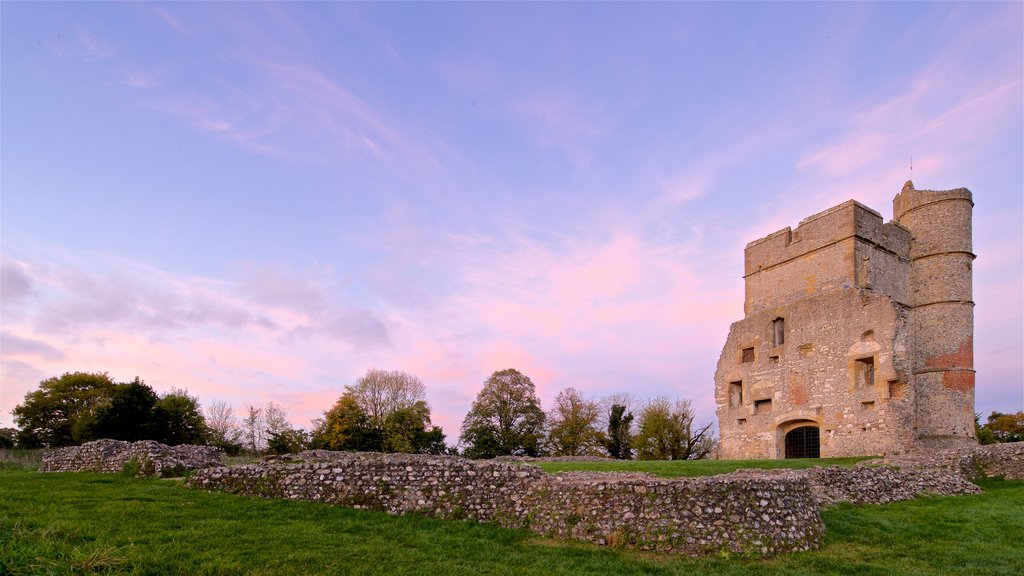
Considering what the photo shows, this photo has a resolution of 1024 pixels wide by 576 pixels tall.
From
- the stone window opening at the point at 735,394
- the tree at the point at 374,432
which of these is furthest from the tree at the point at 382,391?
the stone window opening at the point at 735,394

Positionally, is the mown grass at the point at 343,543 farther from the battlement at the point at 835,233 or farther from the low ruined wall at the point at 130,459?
the battlement at the point at 835,233

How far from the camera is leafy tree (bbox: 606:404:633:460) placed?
40.9 metres

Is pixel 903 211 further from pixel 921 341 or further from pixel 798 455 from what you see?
pixel 798 455

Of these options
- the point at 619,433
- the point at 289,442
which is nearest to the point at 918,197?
the point at 619,433

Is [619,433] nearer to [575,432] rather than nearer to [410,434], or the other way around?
[575,432]

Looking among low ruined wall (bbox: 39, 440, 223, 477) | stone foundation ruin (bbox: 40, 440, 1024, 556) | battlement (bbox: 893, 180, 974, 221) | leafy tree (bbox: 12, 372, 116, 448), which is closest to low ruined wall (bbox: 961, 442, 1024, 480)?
stone foundation ruin (bbox: 40, 440, 1024, 556)

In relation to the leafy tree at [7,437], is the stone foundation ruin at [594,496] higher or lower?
higher

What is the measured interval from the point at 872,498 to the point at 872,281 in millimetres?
15276

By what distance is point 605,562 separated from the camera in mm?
8820

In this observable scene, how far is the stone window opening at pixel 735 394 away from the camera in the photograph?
30.0 metres

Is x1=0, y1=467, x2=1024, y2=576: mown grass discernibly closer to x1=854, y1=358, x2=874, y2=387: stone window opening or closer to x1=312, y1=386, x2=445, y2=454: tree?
x1=854, y1=358, x2=874, y2=387: stone window opening

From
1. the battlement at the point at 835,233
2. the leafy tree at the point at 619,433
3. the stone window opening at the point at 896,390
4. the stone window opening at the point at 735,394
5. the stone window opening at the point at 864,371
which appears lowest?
the leafy tree at the point at 619,433

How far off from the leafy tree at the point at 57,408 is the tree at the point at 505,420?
24866 mm

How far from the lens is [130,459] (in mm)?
16062
